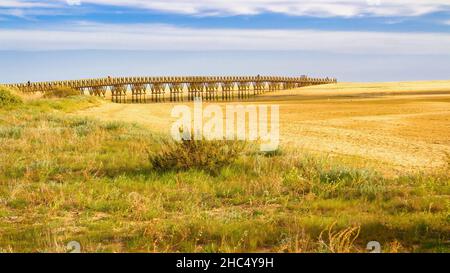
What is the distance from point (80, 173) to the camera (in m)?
11.4

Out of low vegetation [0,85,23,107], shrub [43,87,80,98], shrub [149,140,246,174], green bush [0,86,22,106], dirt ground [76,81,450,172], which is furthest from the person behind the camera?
shrub [43,87,80,98]

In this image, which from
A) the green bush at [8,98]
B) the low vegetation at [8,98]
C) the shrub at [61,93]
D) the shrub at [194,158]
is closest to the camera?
the shrub at [194,158]

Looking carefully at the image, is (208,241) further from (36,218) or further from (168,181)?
(168,181)

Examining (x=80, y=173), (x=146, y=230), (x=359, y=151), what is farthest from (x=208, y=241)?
(x=359, y=151)

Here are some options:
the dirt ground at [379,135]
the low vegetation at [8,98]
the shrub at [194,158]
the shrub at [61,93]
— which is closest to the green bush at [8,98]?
the low vegetation at [8,98]

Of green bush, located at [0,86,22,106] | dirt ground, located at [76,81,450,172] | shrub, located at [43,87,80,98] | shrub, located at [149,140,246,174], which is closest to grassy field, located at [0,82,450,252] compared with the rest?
shrub, located at [149,140,246,174]

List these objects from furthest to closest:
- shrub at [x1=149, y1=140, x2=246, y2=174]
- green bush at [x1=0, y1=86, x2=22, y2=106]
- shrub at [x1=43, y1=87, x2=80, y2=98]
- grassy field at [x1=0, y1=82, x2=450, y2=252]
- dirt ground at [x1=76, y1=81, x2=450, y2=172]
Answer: shrub at [x1=43, y1=87, x2=80, y2=98]
green bush at [x1=0, y1=86, x2=22, y2=106]
dirt ground at [x1=76, y1=81, x2=450, y2=172]
shrub at [x1=149, y1=140, x2=246, y2=174]
grassy field at [x1=0, y1=82, x2=450, y2=252]

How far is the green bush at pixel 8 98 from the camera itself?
32469 mm

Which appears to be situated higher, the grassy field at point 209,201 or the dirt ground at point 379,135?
the grassy field at point 209,201

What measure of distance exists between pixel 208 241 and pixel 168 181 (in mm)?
3718

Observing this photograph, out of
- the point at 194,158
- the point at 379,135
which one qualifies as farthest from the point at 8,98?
the point at 194,158

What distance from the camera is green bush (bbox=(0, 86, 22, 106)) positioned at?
32.5 meters

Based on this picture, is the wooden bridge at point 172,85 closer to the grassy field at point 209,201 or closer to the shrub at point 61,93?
the shrub at point 61,93

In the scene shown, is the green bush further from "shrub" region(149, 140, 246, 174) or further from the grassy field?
"shrub" region(149, 140, 246, 174)
